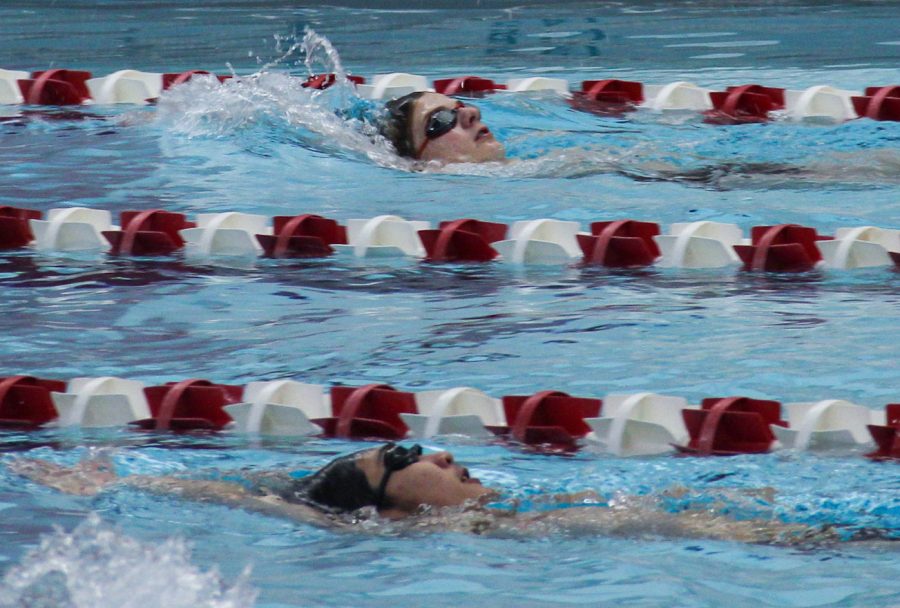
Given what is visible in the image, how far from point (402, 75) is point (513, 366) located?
10.7 feet

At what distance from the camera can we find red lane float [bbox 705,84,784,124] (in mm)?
5887

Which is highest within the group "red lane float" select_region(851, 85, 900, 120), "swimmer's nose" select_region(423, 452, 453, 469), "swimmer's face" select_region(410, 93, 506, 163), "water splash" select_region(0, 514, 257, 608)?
"red lane float" select_region(851, 85, 900, 120)

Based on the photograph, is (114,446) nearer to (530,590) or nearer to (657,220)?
(530,590)

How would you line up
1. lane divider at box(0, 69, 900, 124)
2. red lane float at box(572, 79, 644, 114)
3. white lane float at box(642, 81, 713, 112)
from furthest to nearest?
red lane float at box(572, 79, 644, 114), white lane float at box(642, 81, 713, 112), lane divider at box(0, 69, 900, 124)

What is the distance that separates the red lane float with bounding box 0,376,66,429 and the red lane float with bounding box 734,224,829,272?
193cm

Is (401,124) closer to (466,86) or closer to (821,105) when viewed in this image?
(466,86)

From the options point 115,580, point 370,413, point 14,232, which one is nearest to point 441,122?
point 14,232

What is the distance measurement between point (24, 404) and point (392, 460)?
102 centimetres

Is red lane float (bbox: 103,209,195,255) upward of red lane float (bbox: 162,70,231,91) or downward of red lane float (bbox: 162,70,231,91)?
downward

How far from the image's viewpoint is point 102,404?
127 inches

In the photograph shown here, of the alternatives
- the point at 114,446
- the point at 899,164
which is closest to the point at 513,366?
the point at 114,446

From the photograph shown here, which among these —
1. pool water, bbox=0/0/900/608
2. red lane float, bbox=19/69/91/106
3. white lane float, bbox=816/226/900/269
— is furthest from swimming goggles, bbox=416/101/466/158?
red lane float, bbox=19/69/91/106

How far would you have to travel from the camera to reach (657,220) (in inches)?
185

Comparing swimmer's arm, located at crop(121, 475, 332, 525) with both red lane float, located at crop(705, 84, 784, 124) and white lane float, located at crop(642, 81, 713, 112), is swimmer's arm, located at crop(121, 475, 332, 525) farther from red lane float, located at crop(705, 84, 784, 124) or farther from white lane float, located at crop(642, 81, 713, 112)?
white lane float, located at crop(642, 81, 713, 112)
